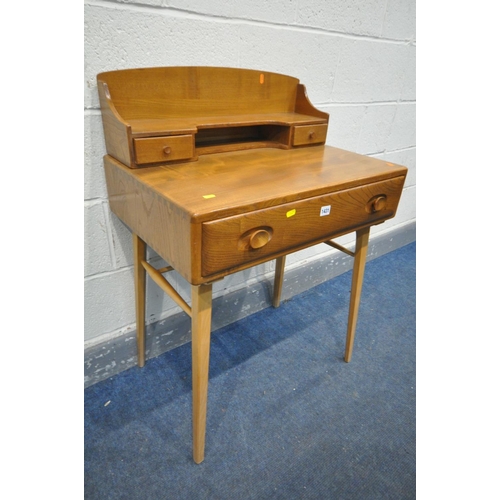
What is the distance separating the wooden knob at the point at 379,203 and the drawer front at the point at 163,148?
0.47m

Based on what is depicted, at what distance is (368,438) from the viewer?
1.09 meters

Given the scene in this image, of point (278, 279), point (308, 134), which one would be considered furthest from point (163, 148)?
point (278, 279)

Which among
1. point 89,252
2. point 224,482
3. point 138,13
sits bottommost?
point 224,482

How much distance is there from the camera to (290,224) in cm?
77

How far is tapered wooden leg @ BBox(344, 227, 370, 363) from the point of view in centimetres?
115

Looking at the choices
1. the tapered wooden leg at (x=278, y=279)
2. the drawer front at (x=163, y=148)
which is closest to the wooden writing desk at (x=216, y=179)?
the drawer front at (x=163, y=148)

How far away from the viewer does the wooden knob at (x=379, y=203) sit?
0.93m

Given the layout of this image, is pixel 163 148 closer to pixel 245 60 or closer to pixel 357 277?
pixel 245 60

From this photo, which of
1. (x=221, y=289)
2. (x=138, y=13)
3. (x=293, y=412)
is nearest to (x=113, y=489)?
(x=293, y=412)

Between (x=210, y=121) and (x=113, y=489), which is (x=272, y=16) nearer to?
(x=210, y=121)

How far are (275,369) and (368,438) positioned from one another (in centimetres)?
36

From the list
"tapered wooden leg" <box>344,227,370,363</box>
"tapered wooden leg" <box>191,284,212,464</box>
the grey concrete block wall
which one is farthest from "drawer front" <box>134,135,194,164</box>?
"tapered wooden leg" <box>344,227,370,363</box>

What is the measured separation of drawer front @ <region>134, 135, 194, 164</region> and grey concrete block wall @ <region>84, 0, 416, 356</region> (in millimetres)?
201

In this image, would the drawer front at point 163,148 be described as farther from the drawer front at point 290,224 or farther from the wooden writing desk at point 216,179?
the drawer front at point 290,224
